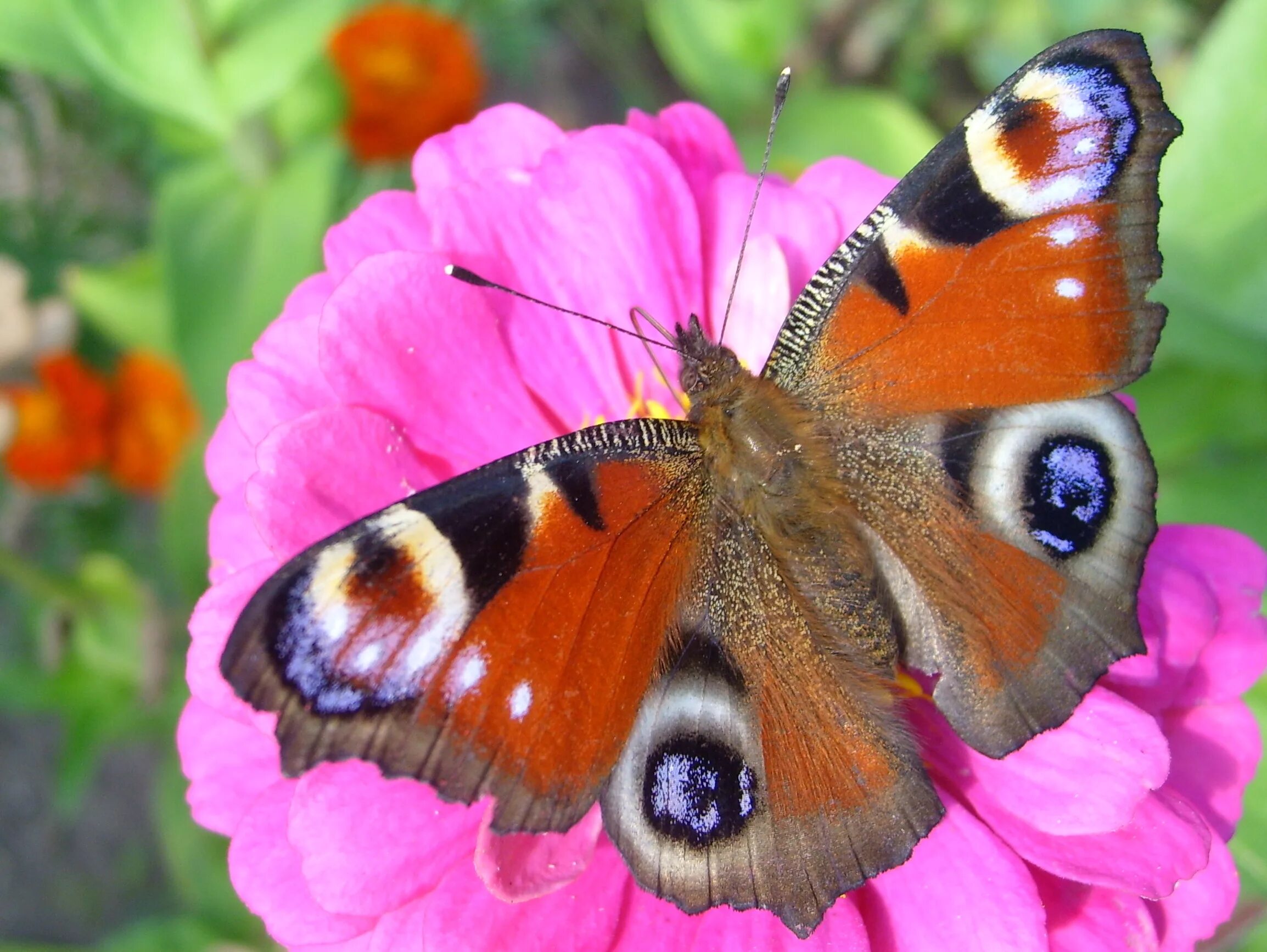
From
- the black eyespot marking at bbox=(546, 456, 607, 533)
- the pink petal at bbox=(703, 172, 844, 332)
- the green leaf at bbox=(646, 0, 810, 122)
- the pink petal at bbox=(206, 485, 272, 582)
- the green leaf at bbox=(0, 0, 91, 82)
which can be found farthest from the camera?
the green leaf at bbox=(646, 0, 810, 122)

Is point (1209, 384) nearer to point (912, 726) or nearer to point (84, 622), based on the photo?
point (912, 726)

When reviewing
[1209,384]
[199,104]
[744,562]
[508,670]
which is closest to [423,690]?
[508,670]

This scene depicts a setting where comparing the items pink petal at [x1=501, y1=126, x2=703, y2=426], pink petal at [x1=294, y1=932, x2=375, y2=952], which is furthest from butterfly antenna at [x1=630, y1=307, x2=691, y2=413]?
pink petal at [x1=294, y1=932, x2=375, y2=952]

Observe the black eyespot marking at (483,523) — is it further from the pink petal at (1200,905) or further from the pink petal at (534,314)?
the pink petal at (1200,905)

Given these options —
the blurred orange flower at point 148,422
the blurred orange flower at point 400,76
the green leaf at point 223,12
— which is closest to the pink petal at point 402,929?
the green leaf at point 223,12

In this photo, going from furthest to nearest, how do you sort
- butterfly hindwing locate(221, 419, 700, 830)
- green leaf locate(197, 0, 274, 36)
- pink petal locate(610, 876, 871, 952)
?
green leaf locate(197, 0, 274, 36) < pink petal locate(610, 876, 871, 952) < butterfly hindwing locate(221, 419, 700, 830)

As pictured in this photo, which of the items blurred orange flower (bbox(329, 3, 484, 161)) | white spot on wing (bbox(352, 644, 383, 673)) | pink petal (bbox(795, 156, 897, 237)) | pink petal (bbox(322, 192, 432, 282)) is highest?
blurred orange flower (bbox(329, 3, 484, 161))

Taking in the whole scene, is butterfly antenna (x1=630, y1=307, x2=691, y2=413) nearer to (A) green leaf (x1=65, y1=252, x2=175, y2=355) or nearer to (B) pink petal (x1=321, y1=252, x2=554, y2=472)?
(B) pink petal (x1=321, y1=252, x2=554, y2=472)
